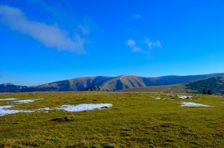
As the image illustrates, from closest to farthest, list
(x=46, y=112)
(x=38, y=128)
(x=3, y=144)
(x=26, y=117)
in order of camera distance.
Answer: (x=3, y=144) < (x=38, y=128) < (x=26, y=117) < (x=46, y=112)

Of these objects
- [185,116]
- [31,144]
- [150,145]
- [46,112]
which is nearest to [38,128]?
[31,144]

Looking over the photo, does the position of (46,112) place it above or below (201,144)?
above

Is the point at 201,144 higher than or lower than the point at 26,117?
lower

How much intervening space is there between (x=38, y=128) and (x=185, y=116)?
673 inches

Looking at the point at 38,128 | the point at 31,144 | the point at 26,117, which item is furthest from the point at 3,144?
the point at 26,117

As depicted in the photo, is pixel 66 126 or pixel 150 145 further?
pixel 66 126

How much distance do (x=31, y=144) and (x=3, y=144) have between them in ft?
7.20

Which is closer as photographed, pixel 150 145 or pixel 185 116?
pixel 150 145

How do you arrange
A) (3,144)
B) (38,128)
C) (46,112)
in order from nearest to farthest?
1. (3,144)
2. (38,128)
3. (46,112)

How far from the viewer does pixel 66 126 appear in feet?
88.8

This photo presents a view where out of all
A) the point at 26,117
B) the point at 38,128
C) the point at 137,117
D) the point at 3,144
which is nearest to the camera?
the point at 3,144

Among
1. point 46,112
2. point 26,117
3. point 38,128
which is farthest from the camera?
point 46,112

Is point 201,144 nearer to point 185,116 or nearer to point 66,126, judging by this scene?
point 185,116

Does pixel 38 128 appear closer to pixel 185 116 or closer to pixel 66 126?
pixel 66 126
